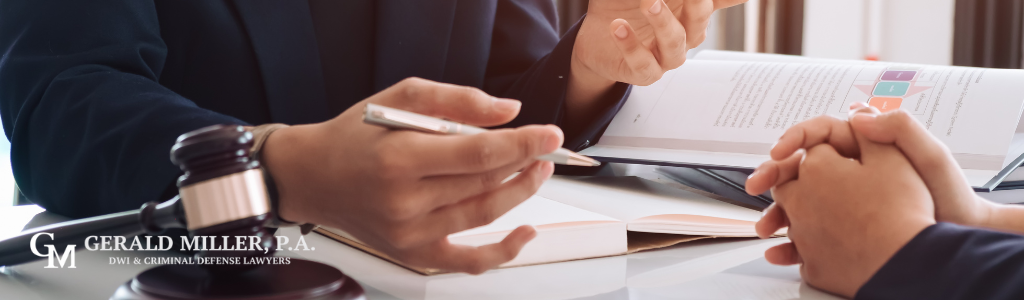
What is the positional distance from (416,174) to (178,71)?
524 mm

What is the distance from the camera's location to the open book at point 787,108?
661 mm

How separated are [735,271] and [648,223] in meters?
0.08

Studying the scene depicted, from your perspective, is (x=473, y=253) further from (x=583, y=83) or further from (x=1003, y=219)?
(x=583, y=83)

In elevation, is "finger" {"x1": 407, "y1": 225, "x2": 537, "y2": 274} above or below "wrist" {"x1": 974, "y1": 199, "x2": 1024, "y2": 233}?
above

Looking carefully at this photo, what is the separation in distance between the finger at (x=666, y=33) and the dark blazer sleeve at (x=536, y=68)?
0.47 feet

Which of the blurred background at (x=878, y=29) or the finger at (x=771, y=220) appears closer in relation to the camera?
the finger at (x=771, y=220)

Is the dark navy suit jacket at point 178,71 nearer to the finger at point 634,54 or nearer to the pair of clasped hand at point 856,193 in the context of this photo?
the finger at point 634,54

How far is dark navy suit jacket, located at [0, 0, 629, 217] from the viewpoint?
0.53 metres

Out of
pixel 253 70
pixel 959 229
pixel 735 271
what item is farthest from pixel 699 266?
pixel 253 70

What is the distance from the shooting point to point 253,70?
79 centimetres

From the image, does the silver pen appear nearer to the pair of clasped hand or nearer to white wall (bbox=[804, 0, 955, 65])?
the pair of clasped hand

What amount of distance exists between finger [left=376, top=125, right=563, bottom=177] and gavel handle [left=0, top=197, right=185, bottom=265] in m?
0.12

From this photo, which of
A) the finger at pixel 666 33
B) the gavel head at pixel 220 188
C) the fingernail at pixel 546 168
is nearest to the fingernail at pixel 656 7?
the finger at pixel 666 33

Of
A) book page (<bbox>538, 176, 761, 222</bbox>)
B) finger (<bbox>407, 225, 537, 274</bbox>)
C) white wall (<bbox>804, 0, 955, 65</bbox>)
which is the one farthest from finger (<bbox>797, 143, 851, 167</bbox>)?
white wall (<bbox>804, 0, 955, 65</bbox>)
